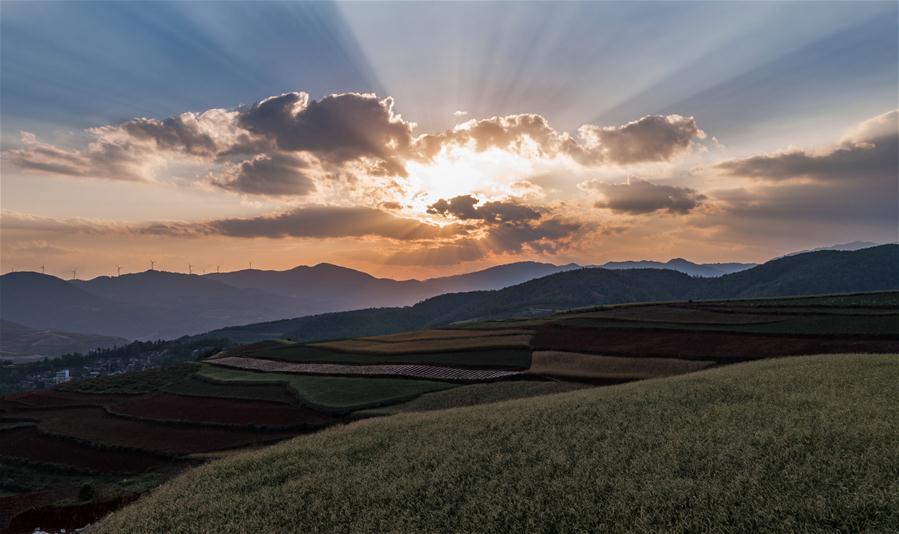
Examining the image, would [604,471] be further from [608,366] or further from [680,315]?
[680,315]

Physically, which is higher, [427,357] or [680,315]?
[680,315]

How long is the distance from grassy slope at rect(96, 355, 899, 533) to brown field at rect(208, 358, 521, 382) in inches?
1235

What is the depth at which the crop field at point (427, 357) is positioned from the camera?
2616 inches

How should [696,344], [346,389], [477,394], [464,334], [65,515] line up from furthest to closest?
[464,334] → [346,389] → [696,344] → [477,394] → [65,515]

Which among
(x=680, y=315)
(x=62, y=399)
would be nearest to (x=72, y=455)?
(x=62, y=399)

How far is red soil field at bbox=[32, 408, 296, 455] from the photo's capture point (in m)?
48.6

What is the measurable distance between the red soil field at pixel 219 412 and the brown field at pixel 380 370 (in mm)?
14613

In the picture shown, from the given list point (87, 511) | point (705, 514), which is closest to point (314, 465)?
point (705, 514)

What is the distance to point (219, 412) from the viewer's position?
195ft

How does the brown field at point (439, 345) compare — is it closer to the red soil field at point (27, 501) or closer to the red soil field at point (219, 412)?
the red soil field at point (219, 412)

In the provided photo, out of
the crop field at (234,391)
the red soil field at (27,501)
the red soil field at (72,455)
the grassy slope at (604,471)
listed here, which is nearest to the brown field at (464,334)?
the crop field at (234,391)

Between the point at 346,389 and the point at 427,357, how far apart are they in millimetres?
17426

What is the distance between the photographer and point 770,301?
309 feet

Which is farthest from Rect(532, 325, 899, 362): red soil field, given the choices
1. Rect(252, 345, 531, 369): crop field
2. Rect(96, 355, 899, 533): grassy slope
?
Rect(96, 355, 899, 533): grassy slope
